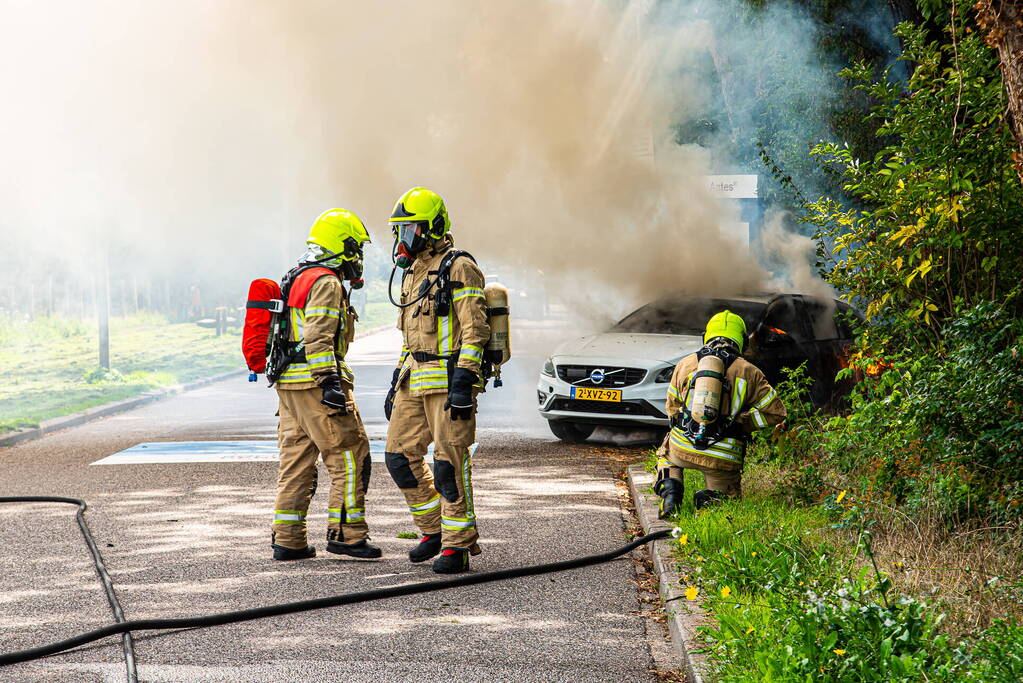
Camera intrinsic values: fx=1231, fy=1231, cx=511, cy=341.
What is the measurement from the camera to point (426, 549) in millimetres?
6527

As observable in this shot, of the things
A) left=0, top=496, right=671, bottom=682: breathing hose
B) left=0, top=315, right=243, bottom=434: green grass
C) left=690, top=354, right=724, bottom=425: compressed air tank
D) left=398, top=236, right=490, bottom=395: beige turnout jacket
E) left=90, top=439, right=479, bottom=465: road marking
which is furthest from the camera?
left=0, top=315, right=243, bottom=434: green grass

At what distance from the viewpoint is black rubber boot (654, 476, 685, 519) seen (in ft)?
23.5

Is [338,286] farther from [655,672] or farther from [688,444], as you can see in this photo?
[655,672]

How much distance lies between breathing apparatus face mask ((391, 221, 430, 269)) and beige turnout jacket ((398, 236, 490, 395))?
0.28 feet

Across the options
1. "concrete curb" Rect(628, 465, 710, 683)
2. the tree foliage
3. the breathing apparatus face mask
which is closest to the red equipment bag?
the breathing apparatus face mask

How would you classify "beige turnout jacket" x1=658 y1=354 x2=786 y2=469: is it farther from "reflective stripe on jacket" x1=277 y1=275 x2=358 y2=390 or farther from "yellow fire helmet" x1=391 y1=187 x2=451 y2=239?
"reflective stripe on jacket" x1=277 y1=275 x2=358 y2=390

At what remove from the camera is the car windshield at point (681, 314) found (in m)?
11.9

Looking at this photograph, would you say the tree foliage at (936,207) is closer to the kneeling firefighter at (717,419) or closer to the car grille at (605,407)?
the kneeling firefighter at (717,419)

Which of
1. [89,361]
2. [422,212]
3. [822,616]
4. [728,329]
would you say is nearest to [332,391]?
[422,212]

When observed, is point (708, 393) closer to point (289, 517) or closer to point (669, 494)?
point (669, 494)

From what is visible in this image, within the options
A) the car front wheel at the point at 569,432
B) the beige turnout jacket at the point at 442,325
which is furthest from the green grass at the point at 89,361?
the beige turnout jacket at the point at 442,325

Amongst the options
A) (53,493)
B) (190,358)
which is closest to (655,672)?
(53,493)

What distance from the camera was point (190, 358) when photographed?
25281mm

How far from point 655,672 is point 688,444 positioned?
2.65 metres
